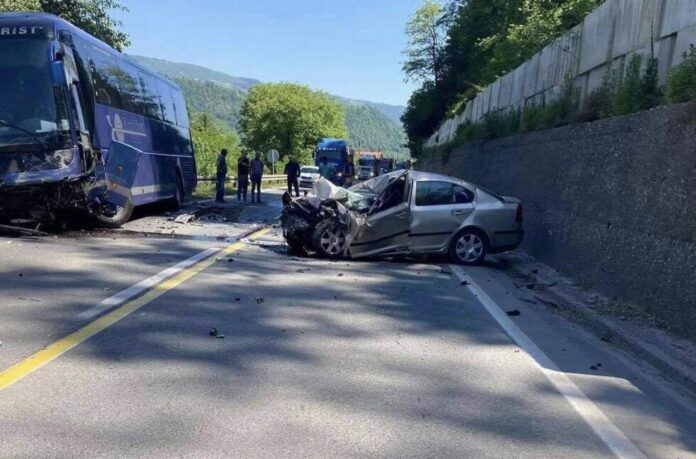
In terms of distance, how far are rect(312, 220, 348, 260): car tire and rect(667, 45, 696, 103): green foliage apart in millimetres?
5474

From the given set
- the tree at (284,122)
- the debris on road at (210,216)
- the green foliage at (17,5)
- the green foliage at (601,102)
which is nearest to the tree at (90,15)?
the green foliage at (17,5)

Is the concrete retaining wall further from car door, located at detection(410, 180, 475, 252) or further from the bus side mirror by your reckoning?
the bus side mirror

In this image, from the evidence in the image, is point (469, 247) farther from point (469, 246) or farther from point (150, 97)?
point (150, 97)

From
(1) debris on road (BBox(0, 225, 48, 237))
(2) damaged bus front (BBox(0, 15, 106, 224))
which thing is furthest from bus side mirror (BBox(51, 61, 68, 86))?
(1) debris on road (BBox(0, 225, 48, 237))

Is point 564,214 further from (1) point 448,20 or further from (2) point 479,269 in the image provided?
(1) point 448,20

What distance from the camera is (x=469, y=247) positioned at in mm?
11969

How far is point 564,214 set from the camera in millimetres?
11727

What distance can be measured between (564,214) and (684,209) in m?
4.27

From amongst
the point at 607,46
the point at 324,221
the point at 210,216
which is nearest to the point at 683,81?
the point at 607,46

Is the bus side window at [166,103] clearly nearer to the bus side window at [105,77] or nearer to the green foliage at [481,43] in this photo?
the bus side window at [105,77]

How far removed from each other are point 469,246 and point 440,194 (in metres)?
1.08

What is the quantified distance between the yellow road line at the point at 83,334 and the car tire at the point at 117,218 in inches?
204

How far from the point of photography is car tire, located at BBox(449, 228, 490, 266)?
11930 mm

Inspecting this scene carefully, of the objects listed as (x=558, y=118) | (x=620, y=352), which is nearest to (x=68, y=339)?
(x=620, y=352)
